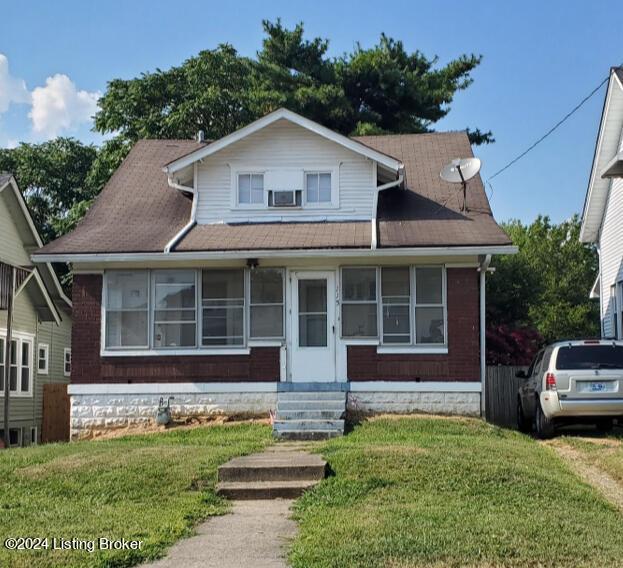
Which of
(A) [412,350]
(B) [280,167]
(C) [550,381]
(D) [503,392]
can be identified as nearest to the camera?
(C) [550,381]

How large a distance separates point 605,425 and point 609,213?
8467mm

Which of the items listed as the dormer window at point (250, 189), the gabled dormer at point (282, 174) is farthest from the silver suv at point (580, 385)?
the dormer window at point (250, 189)

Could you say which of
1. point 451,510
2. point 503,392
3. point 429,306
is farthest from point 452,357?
point 451,510

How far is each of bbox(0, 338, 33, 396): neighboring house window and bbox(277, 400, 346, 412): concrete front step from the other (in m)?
10.5

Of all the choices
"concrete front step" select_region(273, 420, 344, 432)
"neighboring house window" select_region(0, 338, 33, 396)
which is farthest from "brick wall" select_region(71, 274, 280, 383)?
"neighboring house window" select_region(0, 338, 33, 396)

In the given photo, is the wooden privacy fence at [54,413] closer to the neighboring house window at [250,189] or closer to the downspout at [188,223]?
the downspout at [188,223]

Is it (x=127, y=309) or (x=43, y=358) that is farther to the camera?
(x=43, y=358)

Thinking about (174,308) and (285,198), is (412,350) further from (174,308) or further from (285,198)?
(174,308)

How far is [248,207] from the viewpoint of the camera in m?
19.0

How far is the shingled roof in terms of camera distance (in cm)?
1764

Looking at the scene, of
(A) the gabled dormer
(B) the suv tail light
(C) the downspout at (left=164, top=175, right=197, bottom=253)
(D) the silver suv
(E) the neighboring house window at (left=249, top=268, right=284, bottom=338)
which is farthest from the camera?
(A) the gabled dormer

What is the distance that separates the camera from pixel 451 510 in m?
9.33

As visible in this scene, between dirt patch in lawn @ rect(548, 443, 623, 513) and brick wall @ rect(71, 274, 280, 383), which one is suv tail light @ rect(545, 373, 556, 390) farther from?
brick wall @ rect(71, 274, 280, 383)

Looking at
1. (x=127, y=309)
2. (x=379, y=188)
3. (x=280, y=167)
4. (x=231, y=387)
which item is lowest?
(x=231, y=387)
